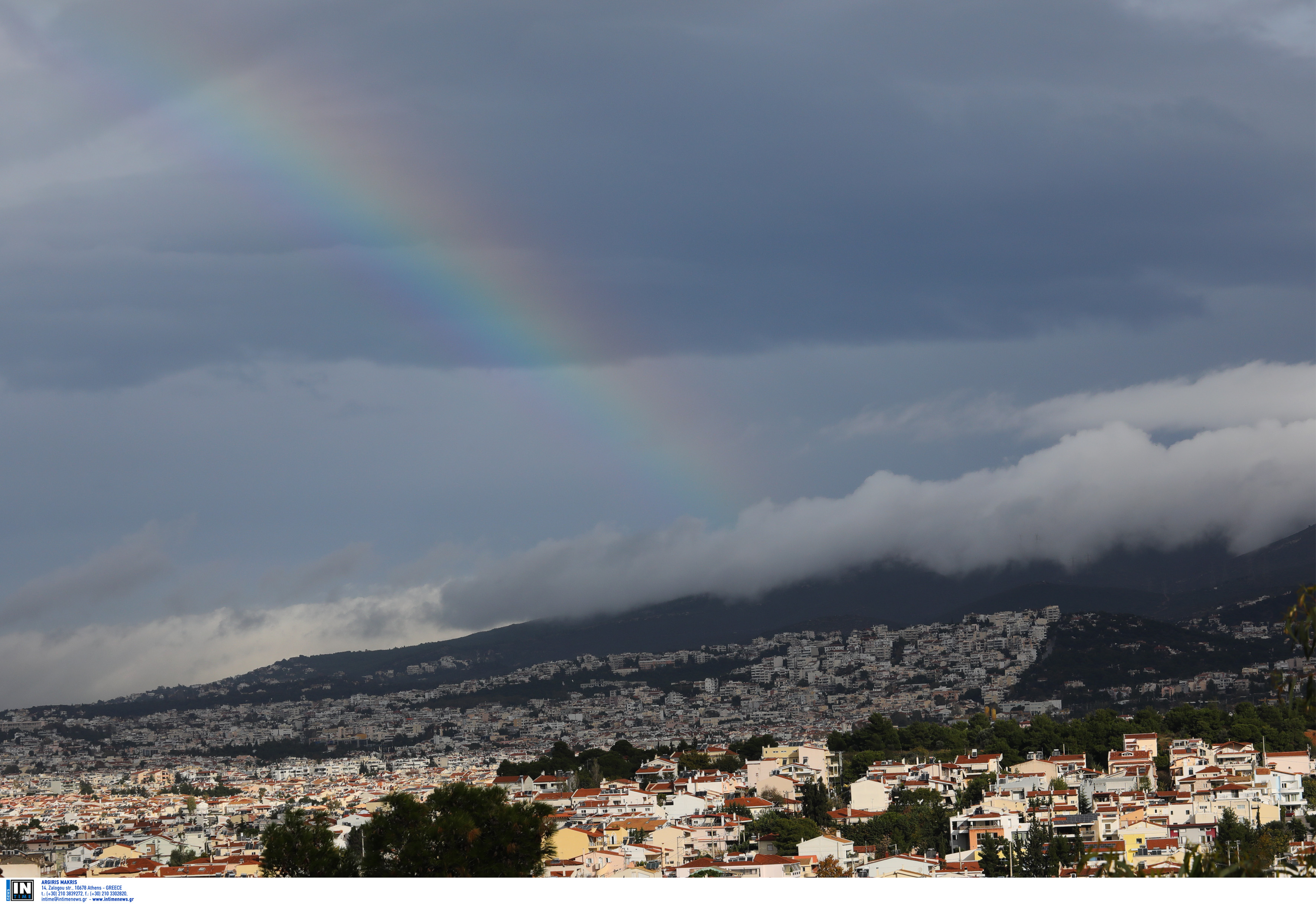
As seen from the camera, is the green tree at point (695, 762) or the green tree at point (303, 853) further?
the green tree at point (695, 762)

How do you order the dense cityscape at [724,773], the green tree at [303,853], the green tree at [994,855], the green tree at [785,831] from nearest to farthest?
the green tree at [303,853]
the green tree at [994,855]
the dense cityscape at [724,773]
the green tree at [785,831]

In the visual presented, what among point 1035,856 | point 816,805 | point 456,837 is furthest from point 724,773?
point 456,837

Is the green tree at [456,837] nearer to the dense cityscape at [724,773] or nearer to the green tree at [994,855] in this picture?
the dense cityscape at [724,773]

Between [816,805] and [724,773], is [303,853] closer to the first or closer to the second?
[816,805]

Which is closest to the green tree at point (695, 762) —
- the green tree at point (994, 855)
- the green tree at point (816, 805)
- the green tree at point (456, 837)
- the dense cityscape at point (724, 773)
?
the dense cityscape at point (724, 773)

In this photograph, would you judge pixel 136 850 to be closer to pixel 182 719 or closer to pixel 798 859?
pixel 798 859

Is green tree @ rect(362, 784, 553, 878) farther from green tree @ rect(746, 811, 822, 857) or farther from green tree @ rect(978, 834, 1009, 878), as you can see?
green tree @ rect(746, 811, 822, 857)
